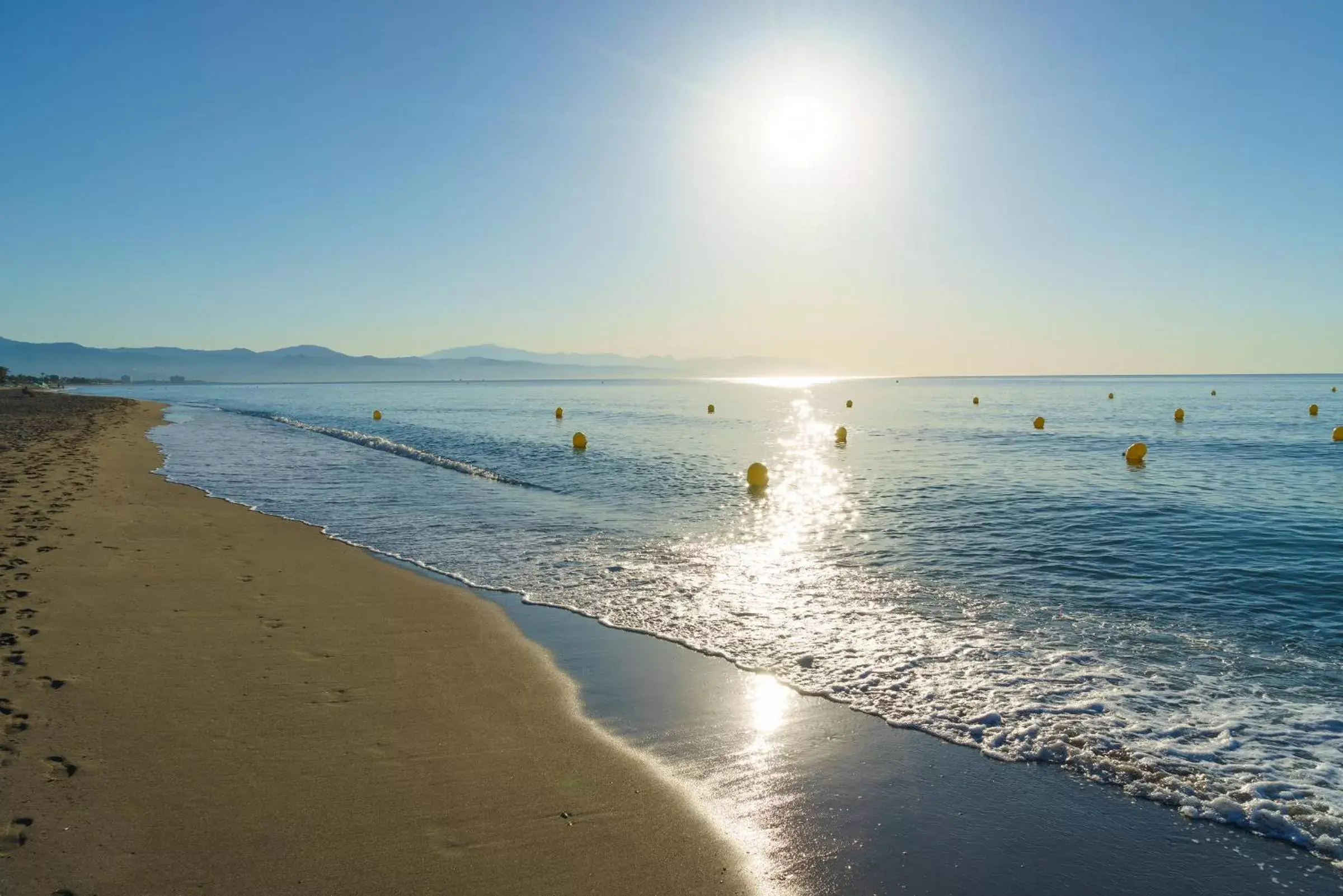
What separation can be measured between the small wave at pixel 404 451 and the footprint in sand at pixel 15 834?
52.7 ft

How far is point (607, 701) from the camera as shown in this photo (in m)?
6.58

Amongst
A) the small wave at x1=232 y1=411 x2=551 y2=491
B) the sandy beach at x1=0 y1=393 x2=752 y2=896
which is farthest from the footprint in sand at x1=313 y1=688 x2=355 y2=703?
the small wave at x1=232 y1=411 x2=551 y2=491

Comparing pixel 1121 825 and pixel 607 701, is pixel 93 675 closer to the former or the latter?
pixel 607 701

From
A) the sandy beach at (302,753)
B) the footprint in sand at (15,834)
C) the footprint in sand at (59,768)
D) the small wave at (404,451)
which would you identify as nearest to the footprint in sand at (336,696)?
the sandy beach at (302,753)

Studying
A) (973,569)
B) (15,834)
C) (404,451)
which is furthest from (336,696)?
(404,451)

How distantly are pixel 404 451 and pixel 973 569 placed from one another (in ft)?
80.8

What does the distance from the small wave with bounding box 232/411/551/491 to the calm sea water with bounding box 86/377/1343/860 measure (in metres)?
0.28

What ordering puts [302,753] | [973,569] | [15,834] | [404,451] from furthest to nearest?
[404,451]
[973,569]
[302,753]
[15,834]

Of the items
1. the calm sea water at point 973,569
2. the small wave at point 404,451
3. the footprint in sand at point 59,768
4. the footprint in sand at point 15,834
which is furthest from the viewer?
the small wave at point 404,451

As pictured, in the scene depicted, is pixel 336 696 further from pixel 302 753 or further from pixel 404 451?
pixel 404 451

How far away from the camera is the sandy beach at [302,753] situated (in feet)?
13.2

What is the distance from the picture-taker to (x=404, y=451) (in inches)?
1196

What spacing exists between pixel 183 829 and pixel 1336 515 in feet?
68.0

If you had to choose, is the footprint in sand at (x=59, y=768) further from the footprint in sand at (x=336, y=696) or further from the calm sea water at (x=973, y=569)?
the calm sea water at (x=973, y=569)
